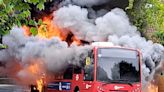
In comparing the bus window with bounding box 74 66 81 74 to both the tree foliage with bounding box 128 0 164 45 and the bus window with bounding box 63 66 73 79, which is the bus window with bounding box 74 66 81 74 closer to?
the bus window with bounding box 63 66 73 79

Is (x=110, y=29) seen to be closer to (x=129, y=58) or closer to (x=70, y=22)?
(x=70, y=22)

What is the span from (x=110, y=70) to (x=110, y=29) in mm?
3757

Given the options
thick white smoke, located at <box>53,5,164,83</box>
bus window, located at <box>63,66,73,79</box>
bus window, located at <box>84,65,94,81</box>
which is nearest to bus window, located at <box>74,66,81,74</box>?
bus window, located at <box>63,66,73,79</box>

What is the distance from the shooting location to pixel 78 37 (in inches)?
766

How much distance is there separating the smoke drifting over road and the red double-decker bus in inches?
38.5

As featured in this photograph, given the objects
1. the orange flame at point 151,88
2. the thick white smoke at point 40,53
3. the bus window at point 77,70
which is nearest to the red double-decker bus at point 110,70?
the bus window at point 77,70

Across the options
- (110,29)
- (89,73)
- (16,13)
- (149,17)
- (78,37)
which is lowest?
(89,73)

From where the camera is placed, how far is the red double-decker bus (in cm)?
1608

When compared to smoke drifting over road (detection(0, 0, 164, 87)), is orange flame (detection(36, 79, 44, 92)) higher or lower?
lower

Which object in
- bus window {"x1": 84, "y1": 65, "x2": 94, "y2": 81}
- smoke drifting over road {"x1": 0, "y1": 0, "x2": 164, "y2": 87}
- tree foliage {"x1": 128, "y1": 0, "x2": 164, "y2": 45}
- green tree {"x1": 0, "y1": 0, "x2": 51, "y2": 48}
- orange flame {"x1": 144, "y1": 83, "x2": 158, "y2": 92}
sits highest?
tree foliage {"x1": 128, "y1": 0, "x2": 164, "y2": 45}

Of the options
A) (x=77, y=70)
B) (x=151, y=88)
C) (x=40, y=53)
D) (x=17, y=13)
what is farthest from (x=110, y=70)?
(x=17, y=13)

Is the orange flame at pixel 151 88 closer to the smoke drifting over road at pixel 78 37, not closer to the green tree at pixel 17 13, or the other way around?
the smoke drifting over road at pixel 78 37

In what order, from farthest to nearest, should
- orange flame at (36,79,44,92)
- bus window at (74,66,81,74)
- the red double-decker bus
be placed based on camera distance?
orange flame at (36,79,44,92) < bus window at (74,66,81,74) < the red double-decker bus

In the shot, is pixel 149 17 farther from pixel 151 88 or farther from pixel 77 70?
pixel 77 70
